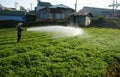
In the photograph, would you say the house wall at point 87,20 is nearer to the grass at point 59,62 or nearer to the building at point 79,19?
the building at point 79,19

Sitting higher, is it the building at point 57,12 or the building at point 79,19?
the building at point 57,12

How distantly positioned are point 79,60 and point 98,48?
4.12 m

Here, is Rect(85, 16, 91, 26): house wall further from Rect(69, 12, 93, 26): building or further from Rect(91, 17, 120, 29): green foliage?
Rect(91, 17, 120, 29): green foliage

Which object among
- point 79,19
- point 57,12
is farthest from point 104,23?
point 57,12

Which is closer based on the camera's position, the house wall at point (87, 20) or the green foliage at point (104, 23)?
the house wall at point (87, 20)

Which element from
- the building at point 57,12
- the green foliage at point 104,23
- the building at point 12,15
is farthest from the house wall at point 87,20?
the building at point 12,15

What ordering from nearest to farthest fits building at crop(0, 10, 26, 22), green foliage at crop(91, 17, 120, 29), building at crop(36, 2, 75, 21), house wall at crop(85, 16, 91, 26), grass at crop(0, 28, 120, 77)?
grass at crop(0, 28, 120, 77) → house wall at crop(85, 16, 91, 26) → green foliage at crop(91, 17, 120, 29) → building at crop(0, 10, 26, 22) → building at crop(36, 2, 75, 21)

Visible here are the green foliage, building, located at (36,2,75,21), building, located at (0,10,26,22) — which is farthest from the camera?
building, located at (36,2,75,21)

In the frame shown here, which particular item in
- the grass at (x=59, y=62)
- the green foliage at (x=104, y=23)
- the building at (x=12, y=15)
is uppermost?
the building at (x=12, y=15)

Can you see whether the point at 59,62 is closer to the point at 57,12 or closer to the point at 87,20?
the point at 87,20

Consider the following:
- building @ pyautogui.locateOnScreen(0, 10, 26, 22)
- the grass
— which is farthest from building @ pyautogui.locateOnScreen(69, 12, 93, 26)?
the grass

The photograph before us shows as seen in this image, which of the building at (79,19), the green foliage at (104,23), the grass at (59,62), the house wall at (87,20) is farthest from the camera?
the green foliage at (104,23)

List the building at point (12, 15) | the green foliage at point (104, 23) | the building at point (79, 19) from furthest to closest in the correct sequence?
the building at point (12, 15) → the green foliage at point (104, 23) → the building at point (79, 19)

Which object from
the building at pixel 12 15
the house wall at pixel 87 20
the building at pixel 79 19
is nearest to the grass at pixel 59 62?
the building at pixel 79 19
